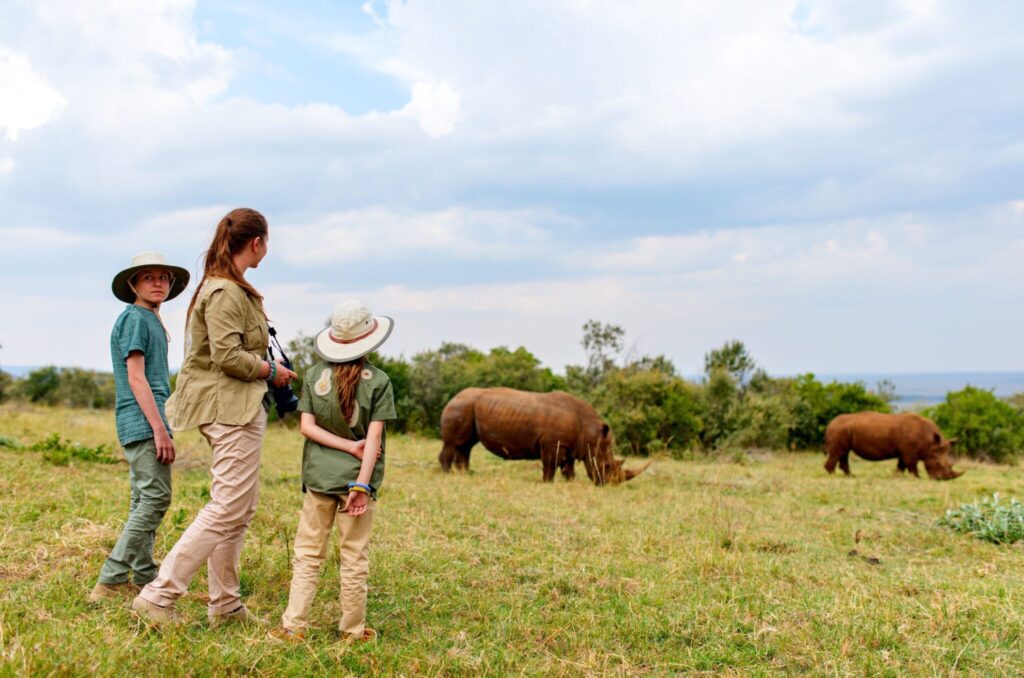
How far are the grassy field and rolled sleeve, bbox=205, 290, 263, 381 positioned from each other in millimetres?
1437

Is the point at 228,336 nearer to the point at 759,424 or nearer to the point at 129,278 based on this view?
the point at 129,278

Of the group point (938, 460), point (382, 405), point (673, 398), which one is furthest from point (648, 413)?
point (382, 405)

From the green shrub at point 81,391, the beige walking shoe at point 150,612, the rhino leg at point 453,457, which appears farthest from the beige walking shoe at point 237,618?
the green shrub at point 81,391

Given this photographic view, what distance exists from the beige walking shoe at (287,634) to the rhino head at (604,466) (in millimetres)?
8861

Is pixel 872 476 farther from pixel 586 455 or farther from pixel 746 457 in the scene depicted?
pixel 586 455

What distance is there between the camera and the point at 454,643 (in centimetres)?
486

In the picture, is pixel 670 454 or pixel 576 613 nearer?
pixel 576 613

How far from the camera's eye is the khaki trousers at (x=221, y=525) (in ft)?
14.8

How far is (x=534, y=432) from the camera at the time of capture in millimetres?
13766

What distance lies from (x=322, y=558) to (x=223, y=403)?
3.45 feet

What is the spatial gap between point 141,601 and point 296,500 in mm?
4641

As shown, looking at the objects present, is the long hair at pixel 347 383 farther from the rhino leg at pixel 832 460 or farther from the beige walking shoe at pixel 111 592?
the rhino leg at pixel 832 460

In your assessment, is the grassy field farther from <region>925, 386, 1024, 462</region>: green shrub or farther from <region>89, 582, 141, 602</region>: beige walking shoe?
<region>925, 386, 1024, 462</region>: green shrub

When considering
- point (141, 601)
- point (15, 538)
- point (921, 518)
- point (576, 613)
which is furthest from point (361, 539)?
point (921, 518)
